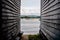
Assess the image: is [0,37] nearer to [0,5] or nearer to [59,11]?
[0,5]

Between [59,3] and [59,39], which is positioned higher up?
[59,3]

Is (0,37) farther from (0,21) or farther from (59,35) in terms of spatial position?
(59,35)

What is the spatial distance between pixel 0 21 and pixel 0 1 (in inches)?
25.3

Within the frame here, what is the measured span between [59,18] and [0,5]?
192 cm

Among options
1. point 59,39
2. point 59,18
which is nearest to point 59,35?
point 59,39

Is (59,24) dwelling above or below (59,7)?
below

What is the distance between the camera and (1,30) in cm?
388

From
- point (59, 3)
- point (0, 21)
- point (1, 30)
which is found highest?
point (59, 3)

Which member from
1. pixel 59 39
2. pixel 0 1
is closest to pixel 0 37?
pixel 0 1

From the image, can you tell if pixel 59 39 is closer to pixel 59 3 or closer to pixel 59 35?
pixel 59 35

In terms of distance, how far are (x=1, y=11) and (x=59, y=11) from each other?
188 cm

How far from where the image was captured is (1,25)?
3859 millimetres

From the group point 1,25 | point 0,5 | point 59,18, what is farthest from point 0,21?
point 59,18

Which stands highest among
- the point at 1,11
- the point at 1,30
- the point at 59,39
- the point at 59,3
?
the point at 59,3
